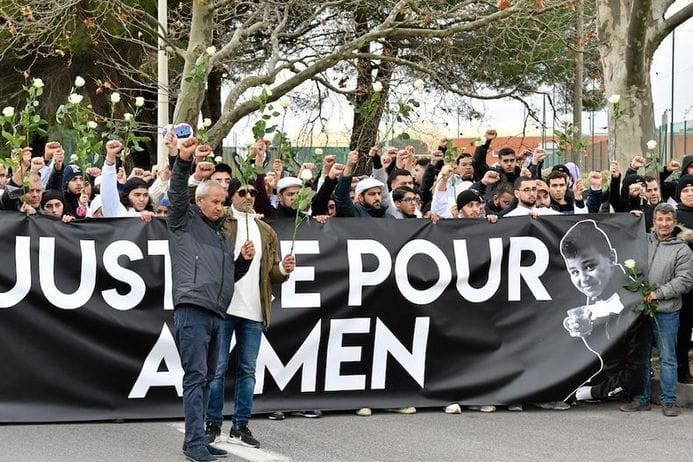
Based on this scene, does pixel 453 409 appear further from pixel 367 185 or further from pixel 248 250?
pixel 248 250

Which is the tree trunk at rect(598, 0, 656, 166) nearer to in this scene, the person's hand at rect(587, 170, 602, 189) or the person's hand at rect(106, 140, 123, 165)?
the person's hand at rect(587, 170, 602, 189)

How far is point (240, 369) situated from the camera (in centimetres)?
734

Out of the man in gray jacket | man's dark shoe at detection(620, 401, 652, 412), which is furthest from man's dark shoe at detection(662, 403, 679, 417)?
man's dark shoe at detection(620, 401, 652, 412)

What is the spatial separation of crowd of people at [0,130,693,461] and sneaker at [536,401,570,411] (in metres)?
0.02

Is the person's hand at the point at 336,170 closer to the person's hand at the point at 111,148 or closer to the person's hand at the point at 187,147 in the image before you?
the person's hand at the point at 111,148

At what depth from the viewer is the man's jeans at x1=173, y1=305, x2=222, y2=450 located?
6.79 meters

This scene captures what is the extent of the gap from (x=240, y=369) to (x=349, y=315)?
5.11ft

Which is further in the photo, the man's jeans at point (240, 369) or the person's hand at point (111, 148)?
the person's hand at point (111, 148)

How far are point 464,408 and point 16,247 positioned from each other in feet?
12.0

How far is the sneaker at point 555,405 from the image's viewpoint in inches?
353

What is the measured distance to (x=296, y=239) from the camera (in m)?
8.71

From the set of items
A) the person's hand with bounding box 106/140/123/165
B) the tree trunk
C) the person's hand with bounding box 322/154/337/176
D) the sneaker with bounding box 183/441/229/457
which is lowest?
the sneaker with bounding box 183/441/229/457

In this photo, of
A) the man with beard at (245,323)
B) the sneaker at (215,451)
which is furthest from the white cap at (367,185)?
the sneaker at (215,451)

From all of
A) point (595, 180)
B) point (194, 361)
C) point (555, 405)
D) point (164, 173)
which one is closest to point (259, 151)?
point (194, 361)
